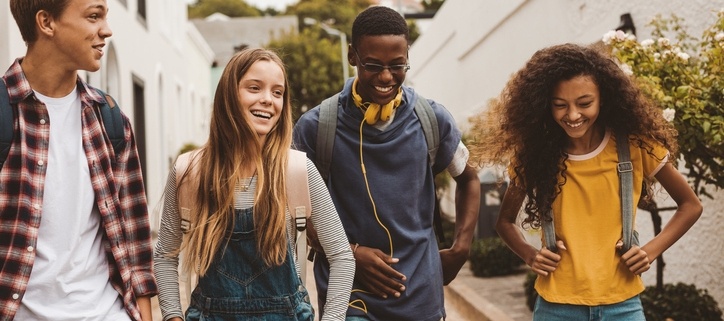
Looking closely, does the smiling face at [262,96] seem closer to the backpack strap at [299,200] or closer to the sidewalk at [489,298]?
the backpack strap at [299,200]

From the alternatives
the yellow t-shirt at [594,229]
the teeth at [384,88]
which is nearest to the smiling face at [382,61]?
the teeth at [384,88]

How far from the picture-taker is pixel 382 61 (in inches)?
131

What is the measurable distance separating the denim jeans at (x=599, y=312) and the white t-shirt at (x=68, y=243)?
1.51 m

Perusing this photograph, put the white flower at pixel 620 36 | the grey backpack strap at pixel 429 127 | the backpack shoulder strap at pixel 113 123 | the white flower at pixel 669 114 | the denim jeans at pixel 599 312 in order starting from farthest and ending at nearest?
the white flower at pixel 620 36 → the white flower at pixel 669 114 → the grey backpack strap at pixel 429 127 → the denim jeans at pixel 599 312 → the backpack shoulder strap at pixel 113 123

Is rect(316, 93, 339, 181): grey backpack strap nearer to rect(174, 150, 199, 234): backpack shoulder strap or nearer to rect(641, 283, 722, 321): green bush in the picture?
rect(174, 150, 199, 234): backpack shoulder strap

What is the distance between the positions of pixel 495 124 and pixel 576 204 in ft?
1.87

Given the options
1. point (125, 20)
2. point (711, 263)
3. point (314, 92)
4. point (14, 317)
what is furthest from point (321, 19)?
point (14, 317)

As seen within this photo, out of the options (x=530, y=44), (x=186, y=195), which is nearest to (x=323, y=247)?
(x=186, y=195)

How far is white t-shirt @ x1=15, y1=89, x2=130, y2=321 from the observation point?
8.48 feet

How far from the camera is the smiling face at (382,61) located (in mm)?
3318

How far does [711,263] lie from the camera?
272 inches

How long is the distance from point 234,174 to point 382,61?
0.75m

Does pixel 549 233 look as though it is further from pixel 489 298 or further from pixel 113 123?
pixel 489 298

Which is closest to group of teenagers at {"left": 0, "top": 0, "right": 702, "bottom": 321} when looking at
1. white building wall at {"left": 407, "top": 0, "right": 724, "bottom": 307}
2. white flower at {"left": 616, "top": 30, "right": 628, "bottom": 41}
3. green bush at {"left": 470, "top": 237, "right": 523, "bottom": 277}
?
white building wall at {"left": 407, "top": 0, "right": 724, "bottom": 307}
